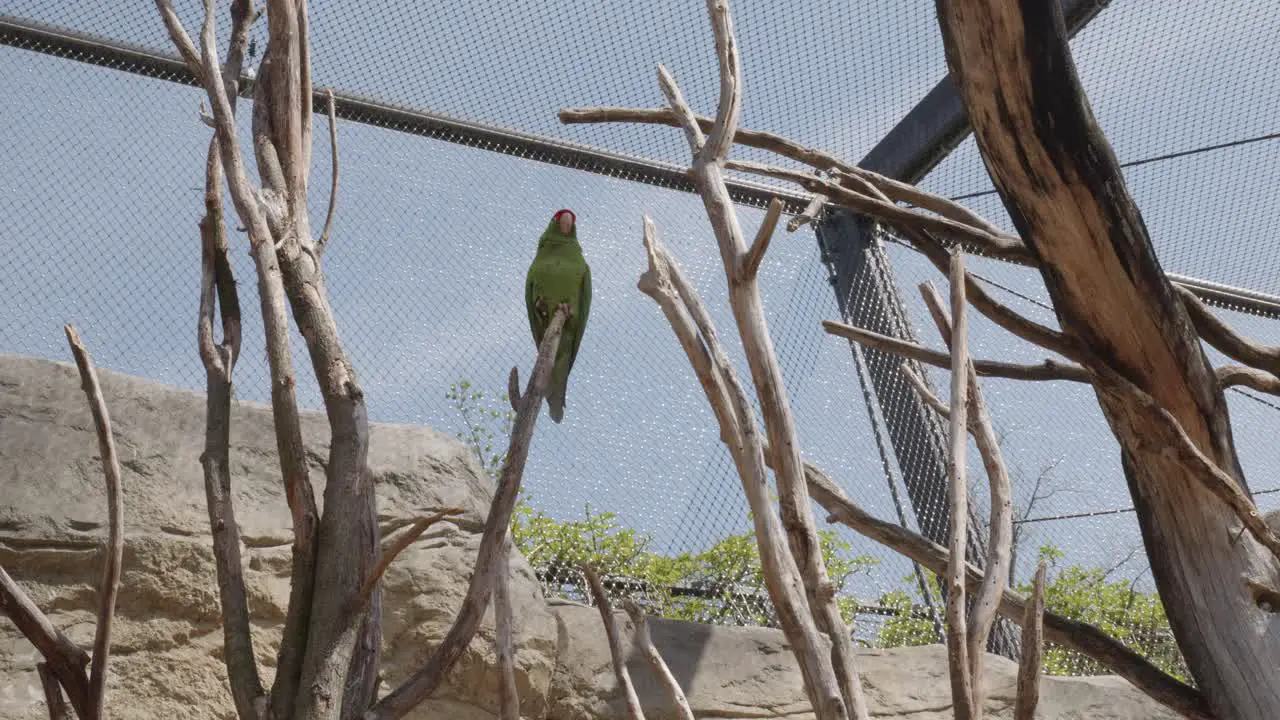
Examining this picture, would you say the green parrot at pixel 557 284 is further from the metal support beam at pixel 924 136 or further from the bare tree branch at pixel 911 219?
the metal support beam at pixel 924 136

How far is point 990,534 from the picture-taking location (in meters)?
1.18

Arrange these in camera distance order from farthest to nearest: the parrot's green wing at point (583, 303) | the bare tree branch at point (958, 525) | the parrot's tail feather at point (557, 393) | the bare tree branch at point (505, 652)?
the parrot's green wing at point (583, 303) → the parrot's tail feather at point (557, 393) → the bare tree branch at point (505, 652) → the bare tree branch at point (958, 525)

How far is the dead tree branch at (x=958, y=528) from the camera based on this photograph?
101 cm

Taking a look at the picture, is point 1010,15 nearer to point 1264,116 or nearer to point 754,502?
point 754,502

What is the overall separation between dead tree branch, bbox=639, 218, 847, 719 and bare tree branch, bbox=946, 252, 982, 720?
106 mm

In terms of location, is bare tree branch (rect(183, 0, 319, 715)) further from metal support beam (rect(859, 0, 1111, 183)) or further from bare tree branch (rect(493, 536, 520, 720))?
metal support beam (rect(859, 0, 1111, 183))

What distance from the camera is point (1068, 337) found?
1536 mm

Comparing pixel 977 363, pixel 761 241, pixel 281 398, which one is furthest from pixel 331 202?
pixel 977 363

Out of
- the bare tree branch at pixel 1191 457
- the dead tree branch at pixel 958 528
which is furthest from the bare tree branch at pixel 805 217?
the bare tree branch at pixel 1191 457

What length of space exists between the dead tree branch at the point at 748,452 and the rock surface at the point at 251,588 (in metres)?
1.14

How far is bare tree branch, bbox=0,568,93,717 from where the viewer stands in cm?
85

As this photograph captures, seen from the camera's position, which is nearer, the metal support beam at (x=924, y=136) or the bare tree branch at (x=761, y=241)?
the bare tree branch at (x=761, y=241)

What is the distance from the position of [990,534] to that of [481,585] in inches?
20.8

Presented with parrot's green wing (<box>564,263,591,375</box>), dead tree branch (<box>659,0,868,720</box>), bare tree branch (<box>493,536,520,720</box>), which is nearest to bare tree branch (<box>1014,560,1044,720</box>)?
dead tree branch (<box>659,0,868,720</box>)
